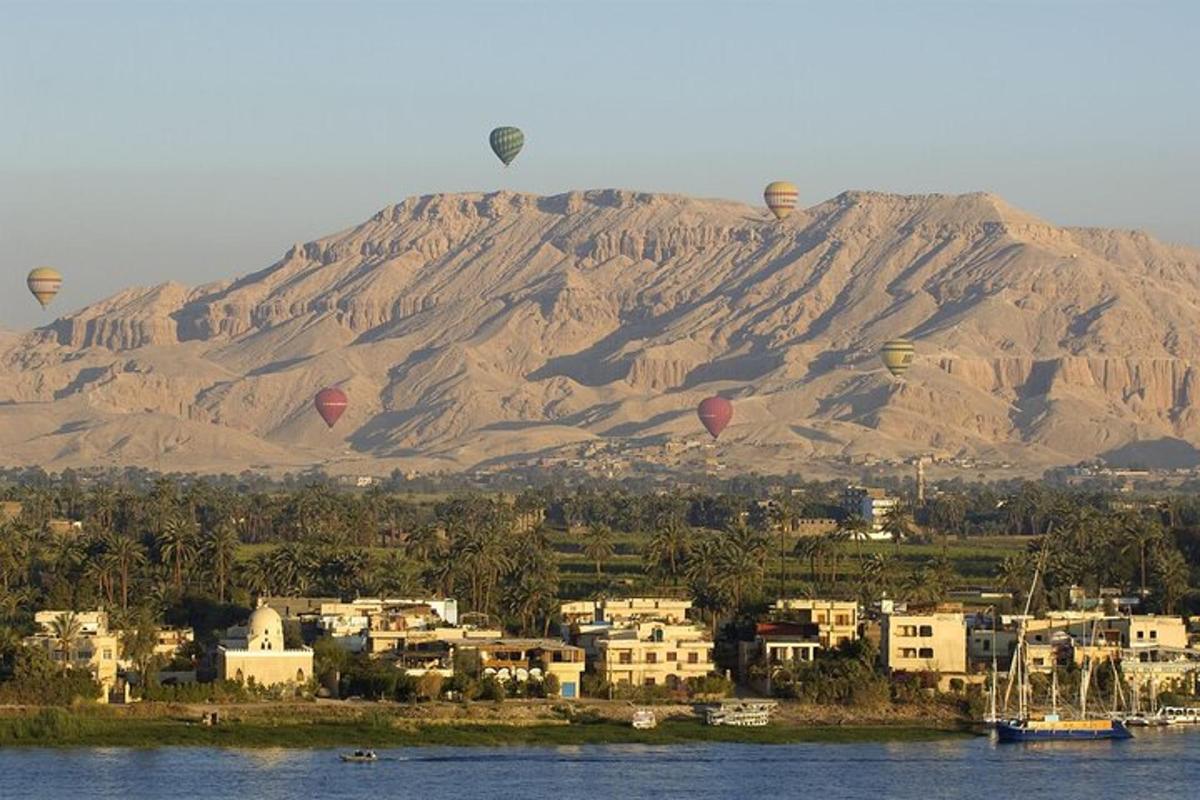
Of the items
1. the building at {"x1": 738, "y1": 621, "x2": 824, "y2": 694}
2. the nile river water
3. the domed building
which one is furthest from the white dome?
the building at {"x1": 738, "y1": 621, "x2": 824, "y2": 694}

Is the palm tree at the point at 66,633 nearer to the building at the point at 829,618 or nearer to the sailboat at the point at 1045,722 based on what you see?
the building at the point at 829,618

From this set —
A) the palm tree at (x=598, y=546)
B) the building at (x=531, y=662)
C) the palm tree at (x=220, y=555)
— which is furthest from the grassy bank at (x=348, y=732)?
the palm tree at (x=598, y=546)

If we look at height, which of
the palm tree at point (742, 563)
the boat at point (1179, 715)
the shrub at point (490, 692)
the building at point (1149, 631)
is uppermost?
the palm tree at point (742, 563)

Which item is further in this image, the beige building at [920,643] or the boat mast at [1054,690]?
the beige building at [920,643]

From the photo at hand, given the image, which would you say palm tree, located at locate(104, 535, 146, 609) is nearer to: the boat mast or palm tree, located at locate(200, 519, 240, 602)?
palm tree, located at locate(200, 519, 240, 602)

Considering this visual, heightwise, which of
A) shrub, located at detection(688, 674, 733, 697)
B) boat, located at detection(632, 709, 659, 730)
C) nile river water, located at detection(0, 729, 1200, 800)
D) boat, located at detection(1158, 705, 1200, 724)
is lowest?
nile river water, located at detection(0, 729, 1200, 800)

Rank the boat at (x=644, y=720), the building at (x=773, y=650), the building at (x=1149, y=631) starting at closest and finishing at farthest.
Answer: the boat at (x=644, y=720)
the building at (x=773, y=650)
the building at (x=1149, y=631)

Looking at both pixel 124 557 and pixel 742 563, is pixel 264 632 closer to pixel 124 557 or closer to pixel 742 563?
pixel 124 557
